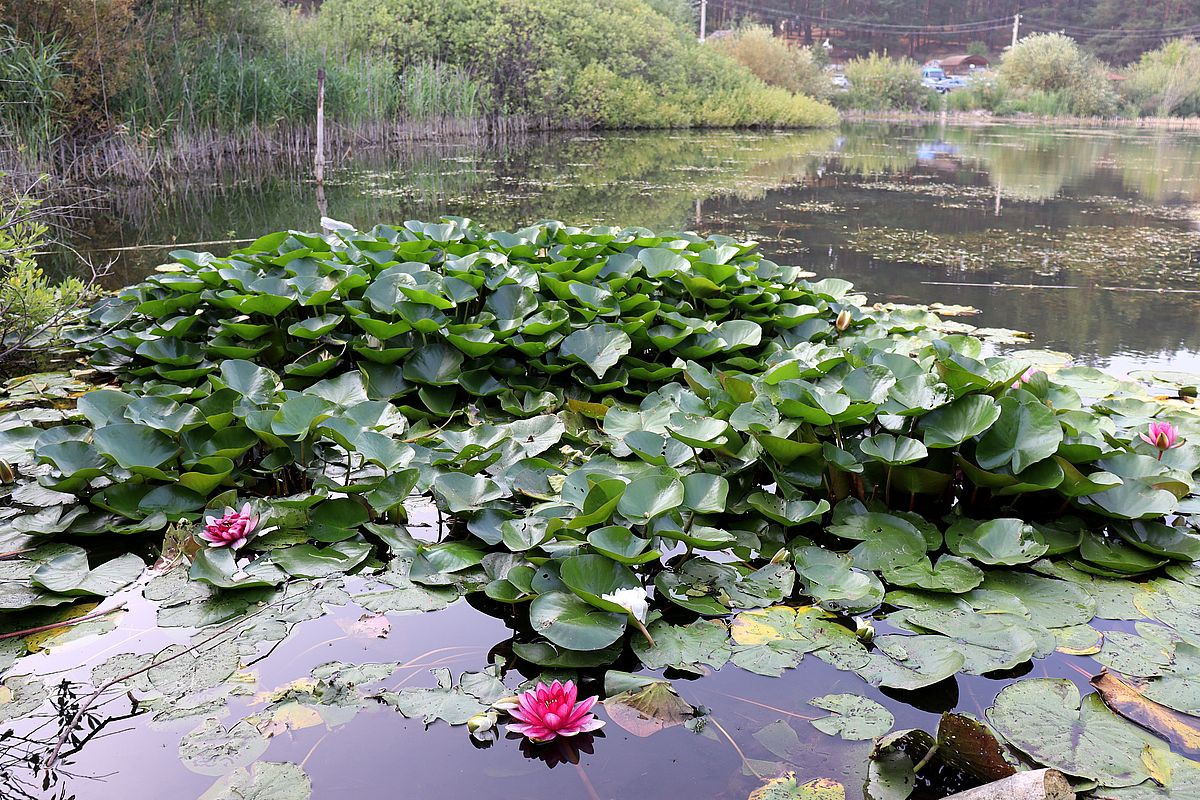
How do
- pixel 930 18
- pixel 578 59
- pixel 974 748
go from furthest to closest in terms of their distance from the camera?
pixel 930 18 < pixel 578 59 < pixel 974 748

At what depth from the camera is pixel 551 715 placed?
1110 millimetres

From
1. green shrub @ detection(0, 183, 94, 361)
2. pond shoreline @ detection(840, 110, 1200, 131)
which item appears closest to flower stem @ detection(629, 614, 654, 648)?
green shrub @ detection(0, 183, 94, 361)

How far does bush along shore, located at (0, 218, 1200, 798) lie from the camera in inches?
48.6

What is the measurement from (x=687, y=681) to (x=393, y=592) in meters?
0.55

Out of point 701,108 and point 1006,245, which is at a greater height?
point 701,108

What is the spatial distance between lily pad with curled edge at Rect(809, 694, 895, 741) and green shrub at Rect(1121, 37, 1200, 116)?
2789cm

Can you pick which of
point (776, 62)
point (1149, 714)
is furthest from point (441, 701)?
point (776, 62)

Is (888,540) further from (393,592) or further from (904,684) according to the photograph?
(393,592)

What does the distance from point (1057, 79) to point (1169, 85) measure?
2922 mm

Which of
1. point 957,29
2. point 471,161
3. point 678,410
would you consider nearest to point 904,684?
point 678,410

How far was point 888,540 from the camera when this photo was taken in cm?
156

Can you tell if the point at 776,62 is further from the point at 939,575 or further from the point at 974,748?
the point at 974,748

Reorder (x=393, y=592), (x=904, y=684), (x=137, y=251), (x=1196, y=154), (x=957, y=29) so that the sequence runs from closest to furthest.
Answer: (x=904, y=684), (x=393, y=592), (x=137, y=251), (x=1196, y=154), (x=957, y=29)

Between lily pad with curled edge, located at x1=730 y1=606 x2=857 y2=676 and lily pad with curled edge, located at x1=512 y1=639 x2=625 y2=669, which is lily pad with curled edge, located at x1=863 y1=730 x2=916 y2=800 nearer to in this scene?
lily pad with curled edge, located at x1=730 y1=606 x2=857 y2=676
